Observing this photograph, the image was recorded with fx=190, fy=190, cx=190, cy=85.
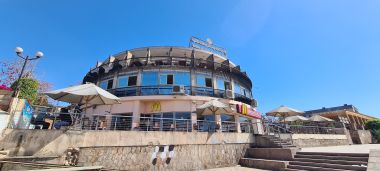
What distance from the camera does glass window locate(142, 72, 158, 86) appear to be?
1825 cm

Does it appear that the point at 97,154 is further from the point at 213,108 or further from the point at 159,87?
the point at 159,87

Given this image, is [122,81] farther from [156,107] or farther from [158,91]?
[156,107]

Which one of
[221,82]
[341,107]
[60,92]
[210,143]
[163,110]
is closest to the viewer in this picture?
[60,92]

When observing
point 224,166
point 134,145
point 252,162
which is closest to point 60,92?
point 134,145

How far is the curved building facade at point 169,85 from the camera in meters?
17.3

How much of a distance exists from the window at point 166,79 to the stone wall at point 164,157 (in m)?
8.04

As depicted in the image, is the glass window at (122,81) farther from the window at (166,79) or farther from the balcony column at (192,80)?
the balcony column at (192,80)

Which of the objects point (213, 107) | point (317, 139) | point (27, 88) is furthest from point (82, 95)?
point (317, 139)

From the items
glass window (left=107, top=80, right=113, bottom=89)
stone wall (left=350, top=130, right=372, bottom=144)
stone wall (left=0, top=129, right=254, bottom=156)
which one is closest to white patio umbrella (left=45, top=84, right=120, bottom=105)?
stone wall (left=0, top=129, right=254, bottom=156)

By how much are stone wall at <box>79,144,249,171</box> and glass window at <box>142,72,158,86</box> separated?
8628 millimetres

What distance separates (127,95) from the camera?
18.2 metres

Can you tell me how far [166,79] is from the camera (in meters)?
18.5

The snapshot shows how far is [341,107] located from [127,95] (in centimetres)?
5484

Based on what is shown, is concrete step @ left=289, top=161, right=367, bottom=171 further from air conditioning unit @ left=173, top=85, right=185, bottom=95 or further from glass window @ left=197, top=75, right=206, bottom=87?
glass window @ left=197, top=75, right=206, bottom=87
